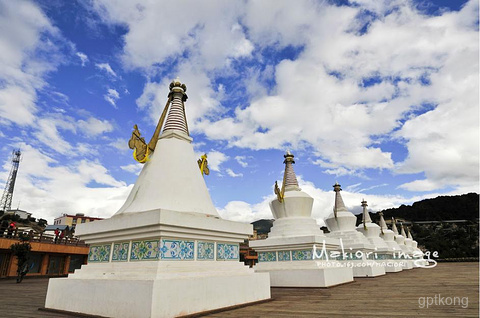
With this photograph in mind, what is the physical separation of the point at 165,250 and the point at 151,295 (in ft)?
2.93

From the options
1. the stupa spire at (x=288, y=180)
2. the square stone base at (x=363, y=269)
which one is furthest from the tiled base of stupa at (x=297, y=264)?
the square stone base at (x=363, y=269)

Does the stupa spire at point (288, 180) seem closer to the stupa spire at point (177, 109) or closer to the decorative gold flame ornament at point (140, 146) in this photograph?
the stupa spire at point (177, 109)

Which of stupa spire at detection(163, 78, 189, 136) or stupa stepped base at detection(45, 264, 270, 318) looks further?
stupa spire at detection(163, 78, 189, 136)

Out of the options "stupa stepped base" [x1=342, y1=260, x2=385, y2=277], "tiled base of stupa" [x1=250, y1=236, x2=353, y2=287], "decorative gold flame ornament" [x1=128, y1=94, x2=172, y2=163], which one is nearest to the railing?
"tiled base of stupa" [x1=250, y1=236, x2=353, y2=287]

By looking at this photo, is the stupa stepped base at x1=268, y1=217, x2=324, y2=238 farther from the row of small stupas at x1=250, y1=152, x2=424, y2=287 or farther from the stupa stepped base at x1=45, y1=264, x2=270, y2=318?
the stupa stepped base at x1=45, y1=264, x2=270, y2=318

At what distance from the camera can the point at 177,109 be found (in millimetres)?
7988

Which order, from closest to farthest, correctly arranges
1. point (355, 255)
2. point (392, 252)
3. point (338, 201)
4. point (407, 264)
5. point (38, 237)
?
1. point (355, 255)
2. point (338, 201)
3. point (392, 252)
4. point (38, 237)
5. point (407, 264)

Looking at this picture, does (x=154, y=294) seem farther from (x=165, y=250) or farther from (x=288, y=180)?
(x=288, y=180)

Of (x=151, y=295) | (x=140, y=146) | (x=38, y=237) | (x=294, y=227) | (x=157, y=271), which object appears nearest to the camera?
(x=151, y=295)

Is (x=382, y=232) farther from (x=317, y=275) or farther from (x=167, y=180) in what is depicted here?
(x=167, y=180)

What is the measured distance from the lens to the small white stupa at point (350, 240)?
14633mm

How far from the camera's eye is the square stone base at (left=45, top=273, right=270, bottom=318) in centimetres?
444

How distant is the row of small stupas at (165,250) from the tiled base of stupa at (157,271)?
0.05 feet

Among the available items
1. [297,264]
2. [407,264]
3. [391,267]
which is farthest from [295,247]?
[407,264]
